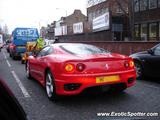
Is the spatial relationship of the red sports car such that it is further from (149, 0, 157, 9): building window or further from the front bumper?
(149, 0, 157, 9): building window

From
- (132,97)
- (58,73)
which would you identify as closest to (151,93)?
(132,97)

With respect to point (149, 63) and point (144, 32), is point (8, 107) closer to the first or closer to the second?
point (149, 63)

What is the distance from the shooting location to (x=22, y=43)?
71.6 feet

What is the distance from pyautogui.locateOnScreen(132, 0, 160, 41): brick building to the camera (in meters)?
32.6

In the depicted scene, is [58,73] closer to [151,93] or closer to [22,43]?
[151,93]

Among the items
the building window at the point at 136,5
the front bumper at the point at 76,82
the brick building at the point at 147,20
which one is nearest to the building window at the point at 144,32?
the brick building at the point at 147,20

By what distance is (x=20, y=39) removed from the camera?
2211 cm

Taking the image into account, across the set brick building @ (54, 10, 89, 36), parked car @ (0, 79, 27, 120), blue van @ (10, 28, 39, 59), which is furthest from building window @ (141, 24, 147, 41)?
parked car @ (0, 79, 27, 120)

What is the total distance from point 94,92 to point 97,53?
0.88m

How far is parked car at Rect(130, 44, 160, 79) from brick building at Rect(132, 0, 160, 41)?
2333 cm

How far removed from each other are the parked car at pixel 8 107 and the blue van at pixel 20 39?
1946 cm

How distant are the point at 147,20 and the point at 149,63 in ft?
86.6

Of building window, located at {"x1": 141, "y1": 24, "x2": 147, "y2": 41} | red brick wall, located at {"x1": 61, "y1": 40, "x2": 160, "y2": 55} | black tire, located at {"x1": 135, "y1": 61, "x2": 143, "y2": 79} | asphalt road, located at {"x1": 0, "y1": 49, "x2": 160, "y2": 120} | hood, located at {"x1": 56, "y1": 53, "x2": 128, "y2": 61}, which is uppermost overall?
building window, located at {"x1": 141, "y1": 24, "x2": 147, "y2": 41}

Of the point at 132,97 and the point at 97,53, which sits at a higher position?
the point at 97,53
